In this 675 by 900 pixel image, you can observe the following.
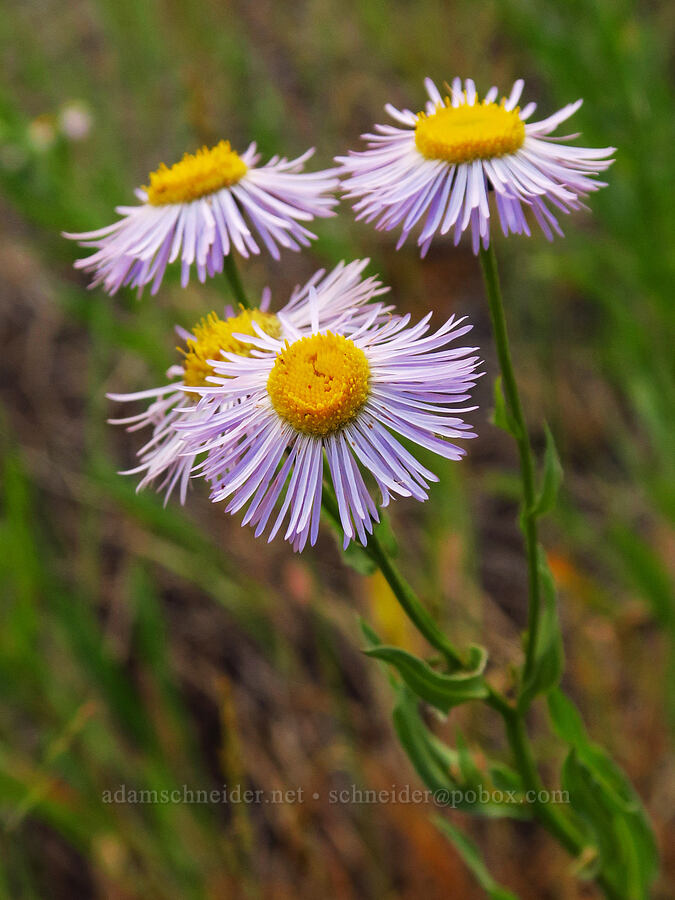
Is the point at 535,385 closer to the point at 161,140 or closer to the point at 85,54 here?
the point at 161,140

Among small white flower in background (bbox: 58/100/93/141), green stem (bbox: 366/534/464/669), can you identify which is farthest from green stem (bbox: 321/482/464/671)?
small white flower in background (bbox: 58/100/93/141)

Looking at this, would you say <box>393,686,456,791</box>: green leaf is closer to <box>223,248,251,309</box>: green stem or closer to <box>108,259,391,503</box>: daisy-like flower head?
<box>108,259,391,503</box>: daisy-like flower head

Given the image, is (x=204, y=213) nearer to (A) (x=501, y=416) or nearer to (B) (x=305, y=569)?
(A) (x=501, y=416)

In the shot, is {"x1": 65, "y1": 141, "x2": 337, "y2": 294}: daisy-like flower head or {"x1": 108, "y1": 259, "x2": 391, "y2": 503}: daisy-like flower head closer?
{"x1": 108, "y1": 259, "x2": 391, "y2": 503}: daisy-like flower head

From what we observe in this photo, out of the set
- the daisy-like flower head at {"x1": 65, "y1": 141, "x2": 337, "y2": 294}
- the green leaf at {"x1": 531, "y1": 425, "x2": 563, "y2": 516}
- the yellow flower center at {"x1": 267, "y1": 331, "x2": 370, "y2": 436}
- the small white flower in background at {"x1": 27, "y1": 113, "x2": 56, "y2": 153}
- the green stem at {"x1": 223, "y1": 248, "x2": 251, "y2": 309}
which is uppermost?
the small white flower in background at {"x1": 27, "y1": 113, "x2": 56, "y2": 153}

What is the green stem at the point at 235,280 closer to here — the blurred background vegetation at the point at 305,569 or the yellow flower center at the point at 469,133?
the yellow flower center at the point at 469,133

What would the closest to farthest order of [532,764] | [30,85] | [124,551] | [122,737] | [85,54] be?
[532,764] → [122,737] → [124,551] → [30,85] → [85,54]

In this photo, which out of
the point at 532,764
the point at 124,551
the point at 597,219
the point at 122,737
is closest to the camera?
the point at 532,764

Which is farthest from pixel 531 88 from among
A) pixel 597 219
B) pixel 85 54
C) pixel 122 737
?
pixel 122 737
